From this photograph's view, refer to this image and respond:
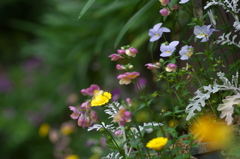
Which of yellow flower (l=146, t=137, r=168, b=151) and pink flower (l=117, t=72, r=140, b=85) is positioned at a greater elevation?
pink flower (l=117, t=72, r=140, b=85)

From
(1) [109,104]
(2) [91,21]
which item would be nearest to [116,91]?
(2) [91,21]

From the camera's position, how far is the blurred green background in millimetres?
2625

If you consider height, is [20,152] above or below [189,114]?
below

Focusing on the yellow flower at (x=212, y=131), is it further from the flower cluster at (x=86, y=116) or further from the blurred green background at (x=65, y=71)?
the blurred green background at (x=65, y=71)

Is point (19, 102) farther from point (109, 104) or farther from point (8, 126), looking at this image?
point (109, 104)

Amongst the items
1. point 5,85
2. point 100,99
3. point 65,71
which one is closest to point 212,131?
point 100,99

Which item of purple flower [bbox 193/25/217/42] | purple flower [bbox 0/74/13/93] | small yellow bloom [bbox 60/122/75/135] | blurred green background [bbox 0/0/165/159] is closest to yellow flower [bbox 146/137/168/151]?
purple flower [bbox 193/25/217/42]

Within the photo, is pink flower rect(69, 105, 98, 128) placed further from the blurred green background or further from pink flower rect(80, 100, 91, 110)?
the blurred green background

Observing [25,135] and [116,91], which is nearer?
[116,91]

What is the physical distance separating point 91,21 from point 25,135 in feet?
5.61

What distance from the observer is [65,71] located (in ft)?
11.8

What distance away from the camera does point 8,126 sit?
4.79 metres

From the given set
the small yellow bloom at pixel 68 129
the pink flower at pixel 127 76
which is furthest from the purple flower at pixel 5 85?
the pink flower at pixel 127 76

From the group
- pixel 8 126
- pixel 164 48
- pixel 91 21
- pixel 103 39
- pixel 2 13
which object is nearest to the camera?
pixel 164 48
